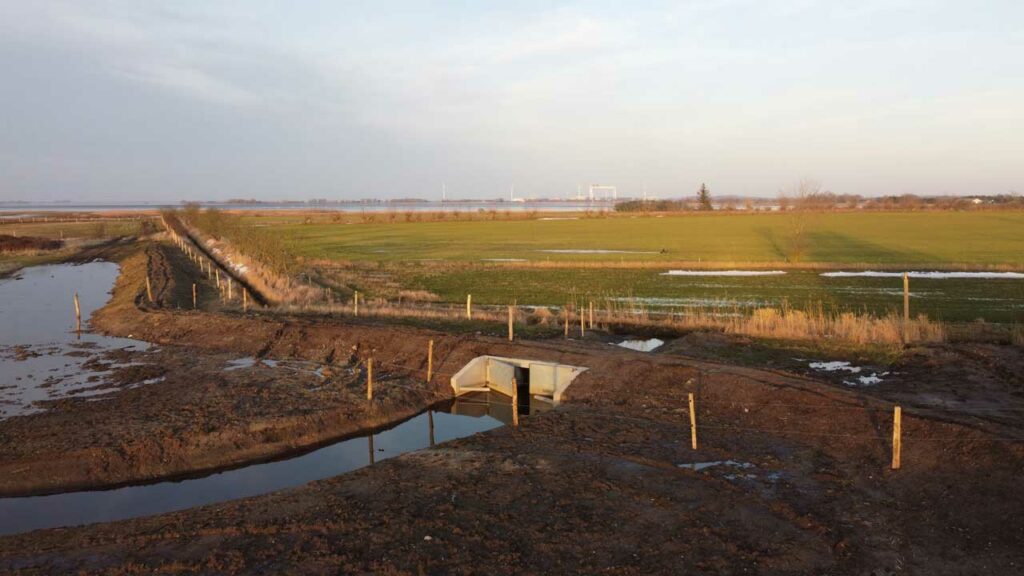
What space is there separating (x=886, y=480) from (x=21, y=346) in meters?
27.5

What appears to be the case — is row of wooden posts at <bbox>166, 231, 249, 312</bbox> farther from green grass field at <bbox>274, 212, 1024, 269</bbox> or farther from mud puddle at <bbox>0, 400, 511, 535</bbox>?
mud puddle at <bbox>0, 400, 511, 535</bbox>

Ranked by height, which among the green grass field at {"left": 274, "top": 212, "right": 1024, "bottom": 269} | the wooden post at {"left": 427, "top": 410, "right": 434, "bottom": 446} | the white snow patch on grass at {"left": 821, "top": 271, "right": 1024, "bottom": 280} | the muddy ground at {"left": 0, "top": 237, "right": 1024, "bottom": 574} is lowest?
the wooden post at {"left": 427, "top": 410, "right": 434, "bottom": 446}

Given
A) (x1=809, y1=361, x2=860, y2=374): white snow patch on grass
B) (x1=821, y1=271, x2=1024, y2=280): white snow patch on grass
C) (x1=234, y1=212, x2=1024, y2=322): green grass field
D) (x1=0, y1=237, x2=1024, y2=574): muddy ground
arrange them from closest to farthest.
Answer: (x1=0, y1=237, x2=1024, y2=574): muddy ground, (x1=809, y1=361, x2=860, y2=374): white snow patch on grass, (x1=234, y1=212, x2=1024, y2=322): green grass field, (x1=821, y1=271, x2=1024, y2=280): white snow patch on grass

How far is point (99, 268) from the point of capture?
181 ft

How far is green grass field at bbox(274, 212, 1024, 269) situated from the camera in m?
53.4

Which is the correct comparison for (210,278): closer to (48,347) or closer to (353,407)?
(48,347)

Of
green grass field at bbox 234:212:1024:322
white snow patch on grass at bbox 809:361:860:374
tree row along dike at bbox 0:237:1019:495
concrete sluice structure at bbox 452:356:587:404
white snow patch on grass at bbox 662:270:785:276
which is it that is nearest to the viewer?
tree row along dike at bbox 0:237:1019:495

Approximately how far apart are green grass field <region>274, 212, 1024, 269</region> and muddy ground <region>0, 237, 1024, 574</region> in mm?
36806

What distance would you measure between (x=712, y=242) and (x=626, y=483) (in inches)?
2337

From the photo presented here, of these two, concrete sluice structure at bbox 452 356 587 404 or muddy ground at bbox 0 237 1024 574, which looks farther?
concrete sluice structure at bbox 452 356 587 404

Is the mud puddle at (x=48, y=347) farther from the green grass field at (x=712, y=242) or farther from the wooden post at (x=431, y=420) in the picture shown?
the green grass field at (x=712, y=242)

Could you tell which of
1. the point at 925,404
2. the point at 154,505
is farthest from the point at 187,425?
the point at 925,404

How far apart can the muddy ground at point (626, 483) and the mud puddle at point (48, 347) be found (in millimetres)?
2211

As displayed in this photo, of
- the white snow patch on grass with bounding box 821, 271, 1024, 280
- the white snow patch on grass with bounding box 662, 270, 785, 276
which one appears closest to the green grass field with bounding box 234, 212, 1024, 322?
the white snow patch on grass with bounding box 662, 270, 785, 276
